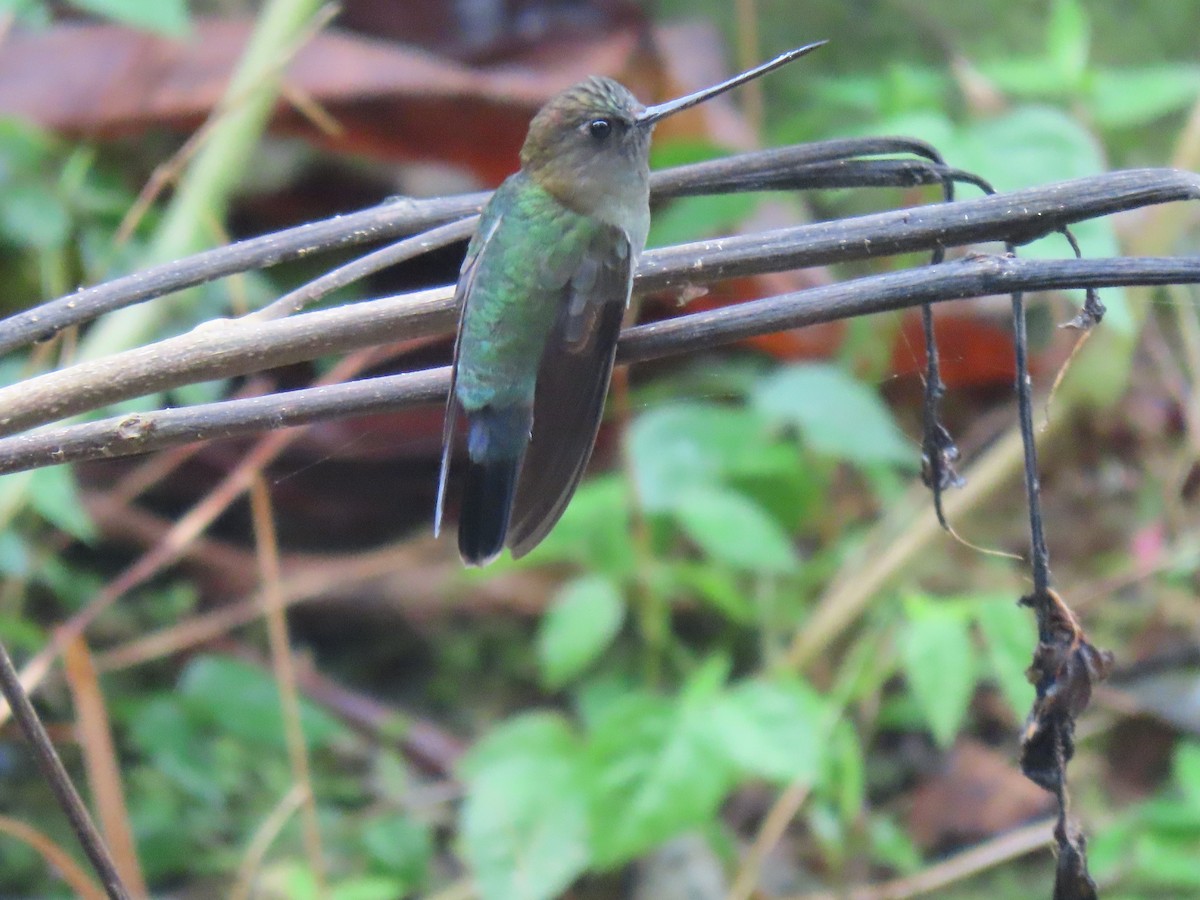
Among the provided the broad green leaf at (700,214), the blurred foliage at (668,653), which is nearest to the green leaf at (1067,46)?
the blurred foliage at (668,653)

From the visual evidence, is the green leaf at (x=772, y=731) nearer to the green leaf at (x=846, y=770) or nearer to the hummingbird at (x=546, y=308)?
the green leaf at (x=846, y=770)

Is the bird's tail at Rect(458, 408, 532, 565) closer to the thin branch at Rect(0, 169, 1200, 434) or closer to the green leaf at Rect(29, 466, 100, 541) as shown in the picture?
the thin branch at Rect(0, 169, 1200, 434)

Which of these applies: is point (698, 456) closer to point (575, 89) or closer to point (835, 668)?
point (835, 668)

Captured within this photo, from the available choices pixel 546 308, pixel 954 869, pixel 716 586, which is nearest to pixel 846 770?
pixel 954 869

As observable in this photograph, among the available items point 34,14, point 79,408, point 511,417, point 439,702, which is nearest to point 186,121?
point 34,14

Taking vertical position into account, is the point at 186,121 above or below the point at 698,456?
above

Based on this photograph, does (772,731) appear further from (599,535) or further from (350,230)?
(350,230)

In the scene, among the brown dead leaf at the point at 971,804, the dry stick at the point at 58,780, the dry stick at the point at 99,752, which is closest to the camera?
the dry stick at the point at 58,780

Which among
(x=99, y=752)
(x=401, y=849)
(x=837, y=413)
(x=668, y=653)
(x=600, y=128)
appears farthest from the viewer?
(x=668, y=653)
